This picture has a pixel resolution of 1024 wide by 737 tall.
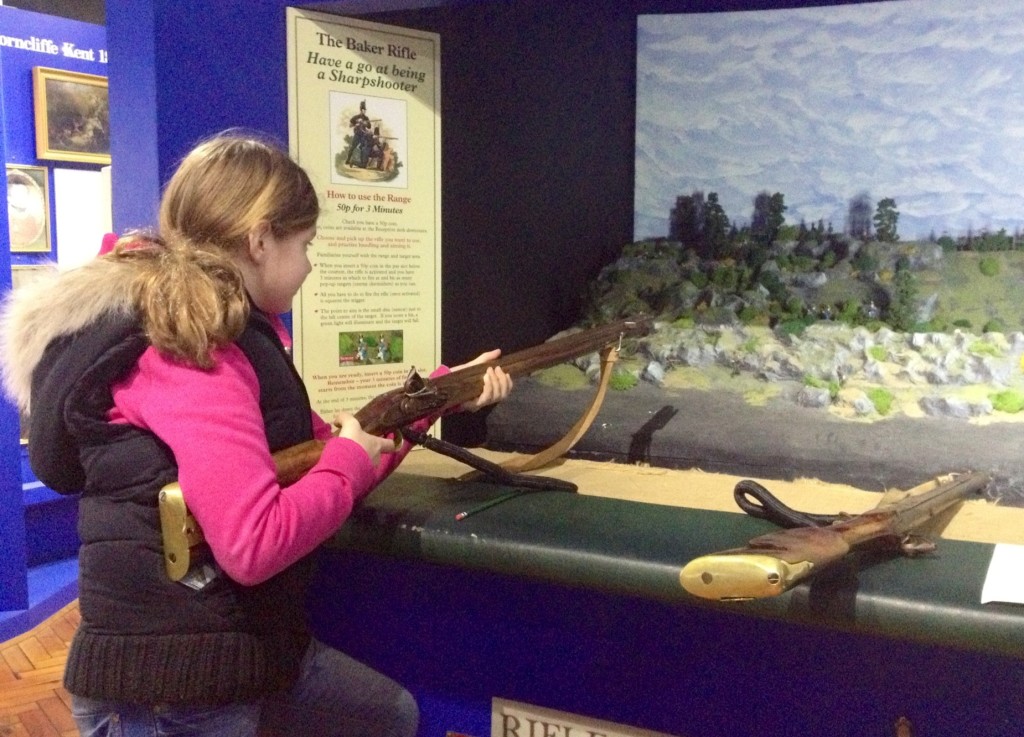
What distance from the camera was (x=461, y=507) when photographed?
1.64 metres

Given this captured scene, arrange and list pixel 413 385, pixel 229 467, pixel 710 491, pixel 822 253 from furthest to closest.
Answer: pixel 822 253 → pixel 710 491 → pixel 413 385 → pixel 229 467

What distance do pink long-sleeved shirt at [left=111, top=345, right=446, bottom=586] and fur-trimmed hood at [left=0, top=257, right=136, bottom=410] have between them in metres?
0.08

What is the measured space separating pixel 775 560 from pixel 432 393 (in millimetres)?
732

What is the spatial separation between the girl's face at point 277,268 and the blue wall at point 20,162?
2276 mm

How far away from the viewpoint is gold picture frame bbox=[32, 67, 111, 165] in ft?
12.6

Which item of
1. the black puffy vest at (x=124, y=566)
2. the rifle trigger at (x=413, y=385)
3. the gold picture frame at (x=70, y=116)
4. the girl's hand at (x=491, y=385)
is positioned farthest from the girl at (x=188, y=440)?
the gold picture frame at (x=70, y=116)

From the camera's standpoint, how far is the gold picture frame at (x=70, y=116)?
3.85m

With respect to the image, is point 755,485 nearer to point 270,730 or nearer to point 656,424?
point 656,424

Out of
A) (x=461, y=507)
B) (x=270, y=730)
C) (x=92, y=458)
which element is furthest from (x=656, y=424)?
(x=92, y=458)

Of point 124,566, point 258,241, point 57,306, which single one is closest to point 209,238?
point 258,241

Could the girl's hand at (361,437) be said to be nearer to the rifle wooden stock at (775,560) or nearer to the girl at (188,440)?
the girl at (188,440)

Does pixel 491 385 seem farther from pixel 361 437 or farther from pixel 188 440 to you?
pixel 188 440

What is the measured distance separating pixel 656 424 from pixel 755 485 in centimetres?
79

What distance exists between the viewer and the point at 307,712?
1667 mm
